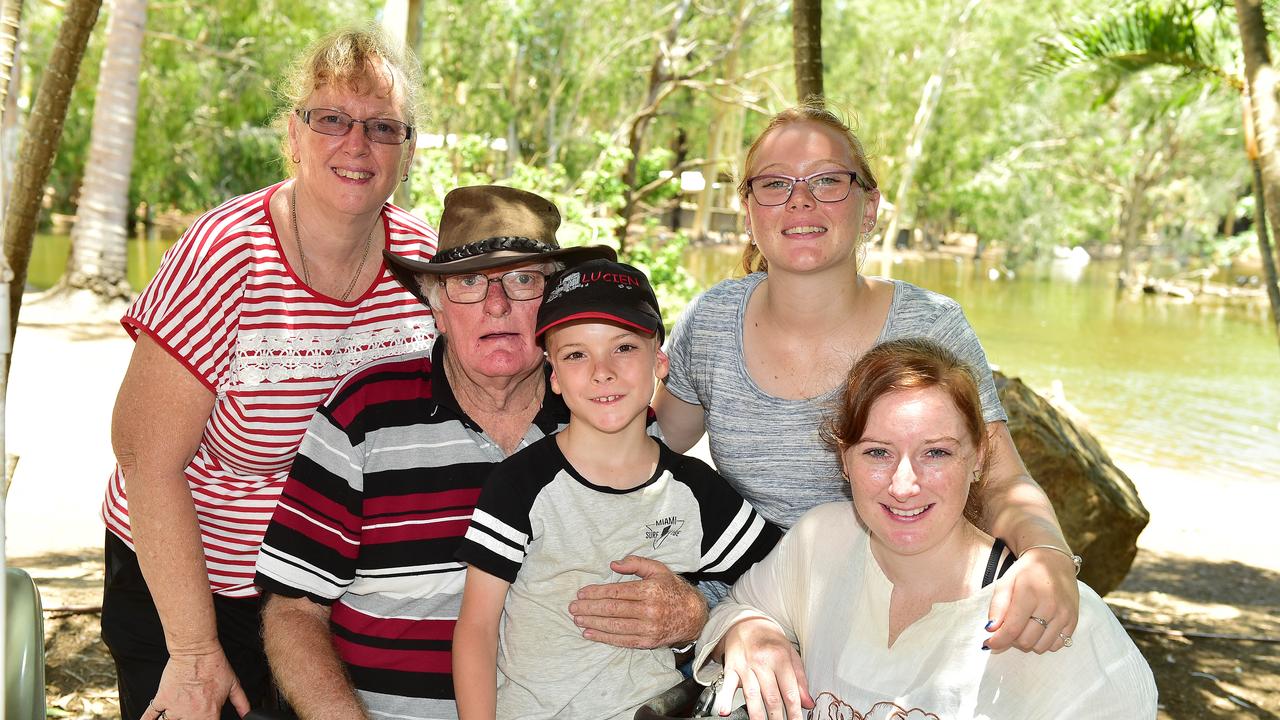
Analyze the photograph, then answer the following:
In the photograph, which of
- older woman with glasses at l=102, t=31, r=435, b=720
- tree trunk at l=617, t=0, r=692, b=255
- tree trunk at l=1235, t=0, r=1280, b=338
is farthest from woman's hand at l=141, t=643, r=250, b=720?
tree trunk at l=617, t=0, r=692, b=255

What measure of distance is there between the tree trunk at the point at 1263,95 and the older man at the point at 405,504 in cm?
419

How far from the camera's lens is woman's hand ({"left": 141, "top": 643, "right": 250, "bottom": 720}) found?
270cm

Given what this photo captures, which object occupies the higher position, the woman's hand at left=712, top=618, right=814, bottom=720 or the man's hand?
the man's hand

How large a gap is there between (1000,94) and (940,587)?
141 feet

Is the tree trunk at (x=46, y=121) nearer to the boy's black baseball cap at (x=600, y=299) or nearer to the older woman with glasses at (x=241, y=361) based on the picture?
the older woman with glasses at (x=241, y=361)

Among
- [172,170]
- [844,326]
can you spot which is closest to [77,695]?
[844,326]

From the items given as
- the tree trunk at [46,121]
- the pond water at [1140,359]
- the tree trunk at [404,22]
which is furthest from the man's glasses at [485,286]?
the pond water at [1140,359]

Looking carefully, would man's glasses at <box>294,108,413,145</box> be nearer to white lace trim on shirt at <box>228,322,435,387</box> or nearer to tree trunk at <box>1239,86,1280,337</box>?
white lace trim on shirt at <box>228,322,435,387</box>

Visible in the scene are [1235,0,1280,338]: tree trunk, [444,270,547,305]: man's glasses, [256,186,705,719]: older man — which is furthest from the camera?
[1235,0,1280,338]: tree trunk

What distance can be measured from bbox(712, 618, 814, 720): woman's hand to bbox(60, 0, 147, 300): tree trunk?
13668mm

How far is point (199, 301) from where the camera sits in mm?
2613

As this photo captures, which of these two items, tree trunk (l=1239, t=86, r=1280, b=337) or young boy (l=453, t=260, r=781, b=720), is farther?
tree trunk (l=1239, t=86, r=1280, b=337)

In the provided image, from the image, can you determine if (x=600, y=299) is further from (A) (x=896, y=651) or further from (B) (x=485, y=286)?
(A) (x=896, y=651)

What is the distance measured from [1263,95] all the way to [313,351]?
4913 mm
